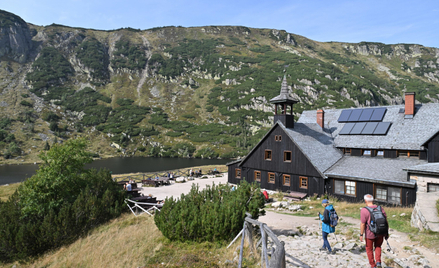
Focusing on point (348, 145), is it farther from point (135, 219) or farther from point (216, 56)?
point (216, 56)

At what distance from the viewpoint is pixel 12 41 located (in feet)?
570

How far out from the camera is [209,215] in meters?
9.77

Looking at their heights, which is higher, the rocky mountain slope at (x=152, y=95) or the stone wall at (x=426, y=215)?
the rocky mountain slope at (x=152, y=95)

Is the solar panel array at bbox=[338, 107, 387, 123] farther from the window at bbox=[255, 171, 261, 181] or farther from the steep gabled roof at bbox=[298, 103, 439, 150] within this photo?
the window at bbox=[255, 171, 261, 181]

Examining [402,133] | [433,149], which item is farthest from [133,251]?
[402,133]

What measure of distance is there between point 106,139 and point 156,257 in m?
111

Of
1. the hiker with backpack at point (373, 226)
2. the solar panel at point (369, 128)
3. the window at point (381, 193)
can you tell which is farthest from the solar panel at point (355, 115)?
the hiker with backpack at point (373, 226)

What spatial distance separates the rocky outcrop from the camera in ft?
552

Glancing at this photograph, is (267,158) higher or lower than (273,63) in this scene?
lower

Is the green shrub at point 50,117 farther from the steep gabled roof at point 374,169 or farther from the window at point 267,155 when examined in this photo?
the steep gabled roof at point 374,169

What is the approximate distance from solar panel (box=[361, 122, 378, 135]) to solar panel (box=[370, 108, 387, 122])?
0.63 metres

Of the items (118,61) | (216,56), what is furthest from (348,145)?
(118,61)

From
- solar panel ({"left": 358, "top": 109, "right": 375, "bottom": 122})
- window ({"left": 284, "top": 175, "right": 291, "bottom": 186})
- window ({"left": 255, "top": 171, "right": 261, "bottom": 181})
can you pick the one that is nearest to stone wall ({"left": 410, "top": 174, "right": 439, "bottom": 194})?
solar panel ({"left": 358, "top": 109, "right": 375, "bottom": 122})

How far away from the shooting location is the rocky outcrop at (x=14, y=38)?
168 meters
